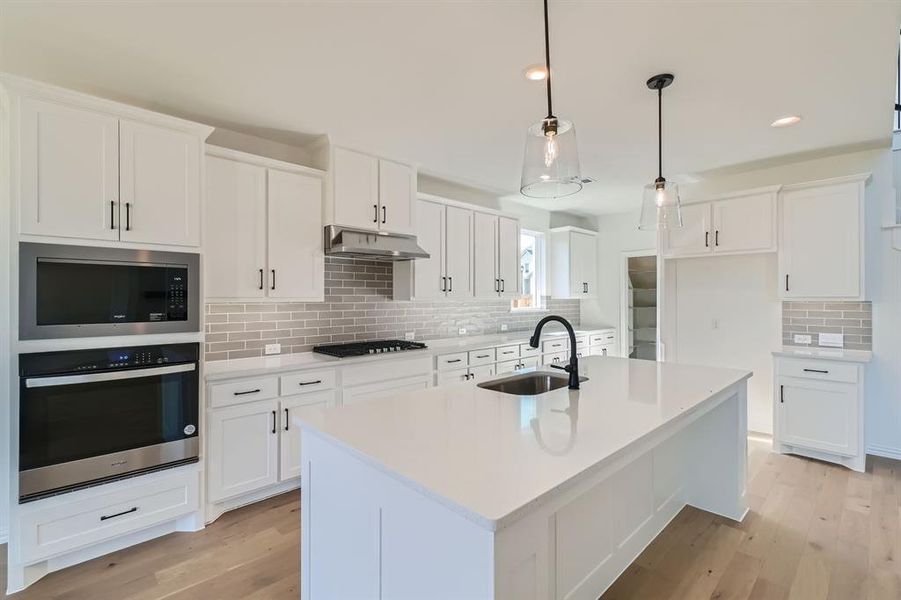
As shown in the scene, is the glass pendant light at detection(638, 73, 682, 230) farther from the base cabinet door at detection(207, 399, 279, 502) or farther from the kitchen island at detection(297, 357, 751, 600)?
the base cabinet door at detection(207, 399, 279, 502)

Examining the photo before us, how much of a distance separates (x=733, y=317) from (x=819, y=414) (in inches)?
46.0

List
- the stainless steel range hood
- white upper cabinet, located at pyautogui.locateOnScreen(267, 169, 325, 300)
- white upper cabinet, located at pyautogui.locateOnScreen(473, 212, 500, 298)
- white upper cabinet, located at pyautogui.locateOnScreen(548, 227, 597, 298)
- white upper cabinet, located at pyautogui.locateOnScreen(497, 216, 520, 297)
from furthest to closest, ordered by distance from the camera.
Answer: white upper cabinet, located at pyautogui.locateOnScreen(548, 227, 597, 298), white upper cabinet, located at pyautogui.locateOnScreen(497, 216, 520, 297), white upper cabinet, located at pyautogui.locateOnScreen(473, 212, 500, 298), the stainless steel range hood, white upper cabinet, located at pyautogui.locateOnScreen(267, 169, 325, 300)

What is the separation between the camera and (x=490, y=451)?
4.19 ft

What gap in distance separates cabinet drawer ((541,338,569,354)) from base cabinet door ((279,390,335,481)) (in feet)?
9.11

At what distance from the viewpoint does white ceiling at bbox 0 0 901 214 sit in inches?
70.9

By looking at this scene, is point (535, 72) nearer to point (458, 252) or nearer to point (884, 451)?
point (458, 252)

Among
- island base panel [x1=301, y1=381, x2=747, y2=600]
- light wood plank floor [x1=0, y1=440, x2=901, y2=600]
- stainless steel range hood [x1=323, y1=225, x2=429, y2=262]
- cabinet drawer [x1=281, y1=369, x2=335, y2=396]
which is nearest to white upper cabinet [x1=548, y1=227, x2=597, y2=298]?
stainless steel range hood [x1=323, y1=225, x2=429, y2=262]

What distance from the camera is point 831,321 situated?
3.74m

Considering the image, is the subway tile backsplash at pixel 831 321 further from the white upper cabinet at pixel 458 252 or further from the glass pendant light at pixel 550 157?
the glass pendant light at pixel 550 157

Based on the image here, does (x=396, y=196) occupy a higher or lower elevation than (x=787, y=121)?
lower

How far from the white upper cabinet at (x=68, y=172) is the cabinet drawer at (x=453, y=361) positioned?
2.47m

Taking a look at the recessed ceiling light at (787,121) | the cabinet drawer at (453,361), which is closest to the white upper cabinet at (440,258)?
the cabinet drawer at (453,361)

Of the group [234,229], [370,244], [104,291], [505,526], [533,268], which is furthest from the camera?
[533,268]

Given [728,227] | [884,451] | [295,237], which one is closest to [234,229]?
[295,237]
